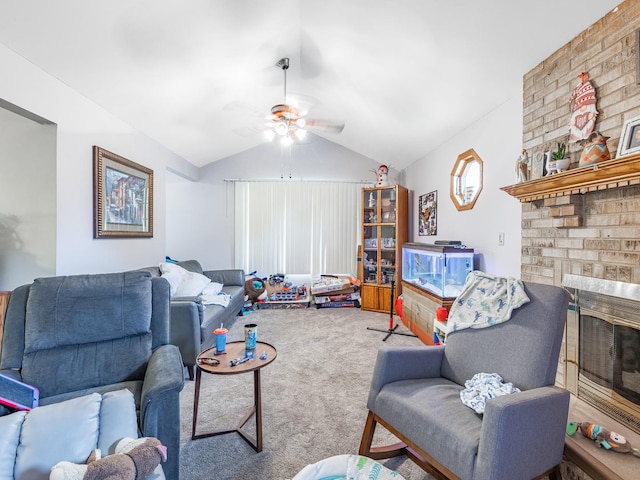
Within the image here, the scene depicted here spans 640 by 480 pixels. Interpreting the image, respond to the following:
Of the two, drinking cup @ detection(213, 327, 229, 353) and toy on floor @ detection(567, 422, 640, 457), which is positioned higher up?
drinking cup @ detection(213, 327, 229, 353)

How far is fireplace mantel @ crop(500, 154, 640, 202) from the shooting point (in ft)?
4.66

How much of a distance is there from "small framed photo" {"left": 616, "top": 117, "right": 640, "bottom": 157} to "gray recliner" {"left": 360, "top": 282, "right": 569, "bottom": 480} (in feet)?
2.52

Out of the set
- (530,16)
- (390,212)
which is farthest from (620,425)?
(390,212)

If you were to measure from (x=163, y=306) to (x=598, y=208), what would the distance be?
2.63 meters

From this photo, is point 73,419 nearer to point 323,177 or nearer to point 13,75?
point 13,75

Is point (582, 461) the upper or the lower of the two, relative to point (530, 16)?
lower

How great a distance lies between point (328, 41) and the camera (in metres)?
2.70

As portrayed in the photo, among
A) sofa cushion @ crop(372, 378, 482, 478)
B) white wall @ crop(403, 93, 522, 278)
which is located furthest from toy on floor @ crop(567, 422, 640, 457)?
white wall @ crop(403, 93, 522, 278)

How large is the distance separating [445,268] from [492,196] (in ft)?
2.71

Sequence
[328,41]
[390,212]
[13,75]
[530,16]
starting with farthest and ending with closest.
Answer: [390,212] < [328,41] < [13,75] < [530,16]

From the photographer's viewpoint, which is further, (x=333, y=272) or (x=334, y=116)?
(x=333, y=272)

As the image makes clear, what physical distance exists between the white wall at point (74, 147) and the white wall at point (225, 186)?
6.78 ft

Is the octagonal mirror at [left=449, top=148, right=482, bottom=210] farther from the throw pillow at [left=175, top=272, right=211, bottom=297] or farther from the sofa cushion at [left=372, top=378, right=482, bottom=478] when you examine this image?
the throw pillow at [left=175, top=272, right=211, bottom=297]

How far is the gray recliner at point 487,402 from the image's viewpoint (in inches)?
44.0
